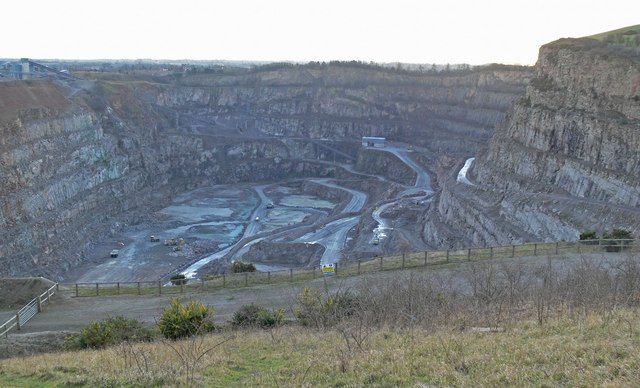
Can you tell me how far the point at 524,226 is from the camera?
51219 millimetres

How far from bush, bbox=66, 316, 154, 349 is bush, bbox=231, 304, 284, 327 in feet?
11.3

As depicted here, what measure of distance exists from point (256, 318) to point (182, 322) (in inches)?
123

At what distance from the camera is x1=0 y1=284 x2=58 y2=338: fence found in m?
25.9

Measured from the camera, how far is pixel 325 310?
21438mm

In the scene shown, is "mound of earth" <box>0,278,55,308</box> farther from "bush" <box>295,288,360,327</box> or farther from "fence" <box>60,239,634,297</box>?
"bush" <box>295,288,360,327</box>

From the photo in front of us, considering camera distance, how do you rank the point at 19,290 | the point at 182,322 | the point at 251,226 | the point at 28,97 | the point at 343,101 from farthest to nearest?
1. the point at 343,101
2. the point at 251,226
3. the point at 28,97
4. the point at 19,290
5. the point at 182,322

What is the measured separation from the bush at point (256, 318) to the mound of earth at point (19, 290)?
1419 centimetres

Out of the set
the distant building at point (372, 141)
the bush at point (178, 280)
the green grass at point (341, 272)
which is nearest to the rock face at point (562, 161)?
the green grass at point (341, 272)

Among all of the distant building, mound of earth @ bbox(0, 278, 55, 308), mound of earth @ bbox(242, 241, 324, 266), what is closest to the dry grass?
mound of earth @ bbox(0, 278, 55, 308)

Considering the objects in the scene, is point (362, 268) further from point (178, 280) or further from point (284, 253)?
point (284, 253)

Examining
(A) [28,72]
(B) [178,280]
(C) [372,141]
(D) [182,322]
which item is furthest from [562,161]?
(A) [28,72]

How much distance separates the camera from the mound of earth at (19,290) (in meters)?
31.0

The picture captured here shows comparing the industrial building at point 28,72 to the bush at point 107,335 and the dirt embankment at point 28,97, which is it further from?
the bush at point 107,335

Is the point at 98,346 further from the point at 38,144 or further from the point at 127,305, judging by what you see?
the point at 38,144
